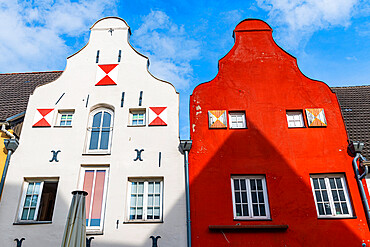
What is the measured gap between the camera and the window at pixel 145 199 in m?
10.5

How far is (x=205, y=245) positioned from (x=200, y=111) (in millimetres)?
4585

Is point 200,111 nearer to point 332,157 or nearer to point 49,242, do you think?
point 332,157

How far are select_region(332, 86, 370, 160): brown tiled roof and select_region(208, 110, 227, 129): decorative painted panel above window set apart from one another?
4.64 metres

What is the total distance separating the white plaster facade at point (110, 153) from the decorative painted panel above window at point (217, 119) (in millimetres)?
1221

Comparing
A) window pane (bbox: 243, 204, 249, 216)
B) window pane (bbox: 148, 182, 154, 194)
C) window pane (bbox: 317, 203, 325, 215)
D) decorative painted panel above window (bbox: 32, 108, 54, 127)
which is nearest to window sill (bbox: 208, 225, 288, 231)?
window pane (bbox: 243, 204, 249, 216)

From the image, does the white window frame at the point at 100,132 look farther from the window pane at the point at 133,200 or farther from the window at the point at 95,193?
the window pane at the point at 133,200

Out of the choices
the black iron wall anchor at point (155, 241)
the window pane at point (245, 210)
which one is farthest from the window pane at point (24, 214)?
the window pane at point (245, 210)

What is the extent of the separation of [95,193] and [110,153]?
1395 millimetres

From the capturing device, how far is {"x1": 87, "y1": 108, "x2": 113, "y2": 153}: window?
11773mm

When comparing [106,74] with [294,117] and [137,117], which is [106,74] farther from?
[294,117]

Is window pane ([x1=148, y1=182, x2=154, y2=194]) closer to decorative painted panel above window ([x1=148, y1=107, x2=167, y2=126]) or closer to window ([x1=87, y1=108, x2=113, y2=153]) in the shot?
window ([x1=87, y1=108, x2=113, y2=153])

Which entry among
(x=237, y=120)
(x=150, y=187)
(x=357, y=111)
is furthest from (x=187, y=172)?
(x=357, y=111)

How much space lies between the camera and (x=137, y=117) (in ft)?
40.7

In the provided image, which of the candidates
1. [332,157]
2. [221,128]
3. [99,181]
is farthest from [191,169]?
[332,157]
